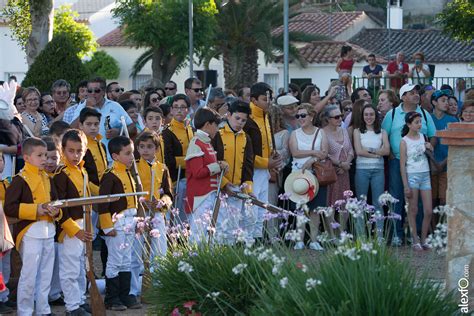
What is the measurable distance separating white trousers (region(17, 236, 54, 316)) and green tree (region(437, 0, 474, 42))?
689 inches

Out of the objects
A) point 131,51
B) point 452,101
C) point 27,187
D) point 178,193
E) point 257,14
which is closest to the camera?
point 27,187

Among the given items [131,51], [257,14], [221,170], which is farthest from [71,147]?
[131,51]

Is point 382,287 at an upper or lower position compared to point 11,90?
lower

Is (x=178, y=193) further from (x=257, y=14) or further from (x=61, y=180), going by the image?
(x=257, y=14)

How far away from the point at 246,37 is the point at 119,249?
3080 centimetres

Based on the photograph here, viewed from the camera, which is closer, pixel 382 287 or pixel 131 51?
pixel 382 287

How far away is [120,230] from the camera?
31.4 feet

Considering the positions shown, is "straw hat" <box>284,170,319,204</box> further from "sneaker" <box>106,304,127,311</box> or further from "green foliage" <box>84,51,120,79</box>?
"green foliage" <box>84,51,120,79</box>

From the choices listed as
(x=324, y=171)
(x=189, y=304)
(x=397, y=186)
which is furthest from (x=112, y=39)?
(x=189, y=304)

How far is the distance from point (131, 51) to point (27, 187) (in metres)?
52.9

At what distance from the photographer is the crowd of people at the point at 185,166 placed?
898cm

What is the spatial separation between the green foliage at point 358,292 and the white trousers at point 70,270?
2579 mm

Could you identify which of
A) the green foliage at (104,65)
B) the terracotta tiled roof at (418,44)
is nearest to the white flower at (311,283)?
the terracotta tiled roof at (418,44)

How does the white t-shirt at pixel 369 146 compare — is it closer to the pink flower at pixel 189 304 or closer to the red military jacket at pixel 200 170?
the red military jacket at pixel 200 170
